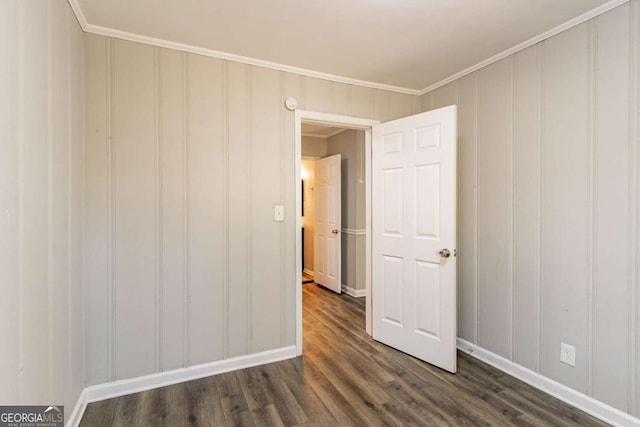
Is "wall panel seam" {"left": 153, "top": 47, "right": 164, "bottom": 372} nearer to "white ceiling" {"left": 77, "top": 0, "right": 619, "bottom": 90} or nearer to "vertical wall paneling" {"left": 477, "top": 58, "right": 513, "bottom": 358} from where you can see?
"white ceiling" {"left": 77, "top": 0, "right": 619, "bottom": 90}

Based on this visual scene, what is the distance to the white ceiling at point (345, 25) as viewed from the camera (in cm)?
183

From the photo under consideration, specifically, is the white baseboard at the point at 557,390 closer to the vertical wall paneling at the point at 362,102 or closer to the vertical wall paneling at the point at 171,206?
the vertical wall paneling at the point at 362,102

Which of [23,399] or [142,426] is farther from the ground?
[23,399]

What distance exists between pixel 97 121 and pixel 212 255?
117cm

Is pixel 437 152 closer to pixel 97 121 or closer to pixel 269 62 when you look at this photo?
pixel 269 62

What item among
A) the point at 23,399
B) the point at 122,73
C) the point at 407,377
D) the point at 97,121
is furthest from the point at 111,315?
the point at 407,377

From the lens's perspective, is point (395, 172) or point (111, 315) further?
point (395, 172)

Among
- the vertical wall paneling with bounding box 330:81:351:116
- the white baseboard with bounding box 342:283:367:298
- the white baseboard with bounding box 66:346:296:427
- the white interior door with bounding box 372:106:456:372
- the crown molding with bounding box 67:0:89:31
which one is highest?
the crown molding with bounding box 67:0:89:31

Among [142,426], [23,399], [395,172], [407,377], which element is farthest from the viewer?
[395,172]

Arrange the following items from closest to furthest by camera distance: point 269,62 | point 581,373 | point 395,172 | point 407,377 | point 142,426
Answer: point 142,426
point 581,373
point 407,377
point 269,62
point 395,172

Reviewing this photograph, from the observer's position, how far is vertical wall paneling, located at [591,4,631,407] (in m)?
1.79

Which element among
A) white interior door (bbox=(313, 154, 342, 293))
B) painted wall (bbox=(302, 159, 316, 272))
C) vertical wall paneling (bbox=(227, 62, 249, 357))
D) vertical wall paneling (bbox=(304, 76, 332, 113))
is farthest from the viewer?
painted wall (bbox=(302, 159, 316, 272))

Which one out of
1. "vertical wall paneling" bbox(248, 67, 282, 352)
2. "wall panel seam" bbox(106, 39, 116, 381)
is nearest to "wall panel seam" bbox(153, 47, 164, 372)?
"wall panel seam" bbox(106, 39, 116, 381)

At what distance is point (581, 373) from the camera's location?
197 cm
